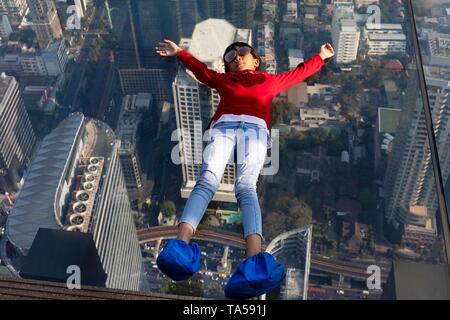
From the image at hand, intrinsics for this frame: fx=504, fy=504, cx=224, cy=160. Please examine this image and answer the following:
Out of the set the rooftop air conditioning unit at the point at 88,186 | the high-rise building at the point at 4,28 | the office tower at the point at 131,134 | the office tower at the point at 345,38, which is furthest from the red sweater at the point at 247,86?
the high-rise building at the point at 4,28

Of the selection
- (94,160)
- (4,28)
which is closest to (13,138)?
(4,28)

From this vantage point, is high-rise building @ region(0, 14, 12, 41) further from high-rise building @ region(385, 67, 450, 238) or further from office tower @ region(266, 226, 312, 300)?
high-rise building @ region(385, 67, 450, 238)

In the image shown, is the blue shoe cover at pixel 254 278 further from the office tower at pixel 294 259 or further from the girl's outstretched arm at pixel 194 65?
the office tower at pixel 294 259

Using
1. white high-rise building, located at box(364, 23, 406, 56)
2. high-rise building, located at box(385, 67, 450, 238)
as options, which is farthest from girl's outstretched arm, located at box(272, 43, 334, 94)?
white high-rise building, located at box(364, 23, 406, 56)

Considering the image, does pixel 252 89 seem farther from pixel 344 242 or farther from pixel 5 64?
pixel 5 64

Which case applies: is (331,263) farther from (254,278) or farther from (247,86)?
(254,278)
